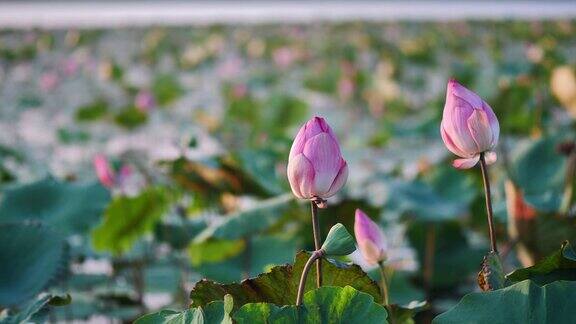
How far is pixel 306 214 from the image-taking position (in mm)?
1816

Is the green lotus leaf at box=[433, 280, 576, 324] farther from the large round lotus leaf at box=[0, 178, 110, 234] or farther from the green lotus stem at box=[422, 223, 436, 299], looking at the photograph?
the green lotus stem at box=[422, 223, 436, 299]

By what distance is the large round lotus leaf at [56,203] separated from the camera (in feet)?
4.91

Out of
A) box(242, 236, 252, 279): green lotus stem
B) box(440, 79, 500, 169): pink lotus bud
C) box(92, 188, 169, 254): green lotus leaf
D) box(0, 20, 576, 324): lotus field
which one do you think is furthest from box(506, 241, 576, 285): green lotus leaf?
box(92, 188, 169, 254): green lotus leaf

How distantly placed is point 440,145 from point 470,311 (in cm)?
319

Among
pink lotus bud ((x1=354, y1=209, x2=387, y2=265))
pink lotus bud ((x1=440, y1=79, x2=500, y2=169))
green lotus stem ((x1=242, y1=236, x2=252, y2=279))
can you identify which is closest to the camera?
pink lotus bud ((x1=440, y1=79, x2=500, y2=169))

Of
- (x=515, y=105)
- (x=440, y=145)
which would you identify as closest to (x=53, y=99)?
(x=440, y=145)

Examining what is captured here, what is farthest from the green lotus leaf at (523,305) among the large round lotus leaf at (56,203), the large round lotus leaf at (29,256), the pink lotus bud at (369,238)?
the large round lotus leaf at (56,203)

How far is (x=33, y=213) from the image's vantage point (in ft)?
4.98

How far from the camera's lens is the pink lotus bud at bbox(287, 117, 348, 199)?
0.80 meters

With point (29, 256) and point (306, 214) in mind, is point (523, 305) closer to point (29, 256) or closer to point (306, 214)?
point (29, 256)

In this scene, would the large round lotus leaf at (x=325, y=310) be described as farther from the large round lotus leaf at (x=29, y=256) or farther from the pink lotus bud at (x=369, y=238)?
the large round lotus leaf at (x=29, y=256)

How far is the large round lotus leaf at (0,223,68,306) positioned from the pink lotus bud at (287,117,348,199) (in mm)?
508

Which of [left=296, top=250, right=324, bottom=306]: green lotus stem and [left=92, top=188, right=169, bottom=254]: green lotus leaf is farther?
[left=92, top=188, right=169, bottom=254]: green lotus leaf

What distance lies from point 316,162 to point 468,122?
0.17 meters
